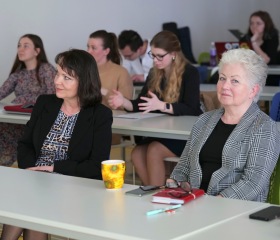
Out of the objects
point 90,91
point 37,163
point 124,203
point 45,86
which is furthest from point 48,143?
point 45,86

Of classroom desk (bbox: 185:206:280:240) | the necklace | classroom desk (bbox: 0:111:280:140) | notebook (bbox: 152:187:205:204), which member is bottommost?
classroom desk (bbox: 0:111:280:140)

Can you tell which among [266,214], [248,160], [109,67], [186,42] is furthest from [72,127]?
[186,42]

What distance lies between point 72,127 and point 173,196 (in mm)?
1253

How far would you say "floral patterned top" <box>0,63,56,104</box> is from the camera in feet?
18.8

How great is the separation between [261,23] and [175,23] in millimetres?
1910

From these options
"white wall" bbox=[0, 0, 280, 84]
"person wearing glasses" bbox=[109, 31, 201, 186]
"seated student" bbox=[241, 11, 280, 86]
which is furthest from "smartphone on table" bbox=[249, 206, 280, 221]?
"seated student" bbox=[241, 11, 280, 86]

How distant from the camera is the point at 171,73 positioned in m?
4.76

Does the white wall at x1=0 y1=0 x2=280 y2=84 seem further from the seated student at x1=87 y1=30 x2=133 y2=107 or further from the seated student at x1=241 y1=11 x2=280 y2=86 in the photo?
the seated student at x1=87 y1=30 x2=133 y2=107

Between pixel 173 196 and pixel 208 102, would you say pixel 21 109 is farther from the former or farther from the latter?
pixel 173 196

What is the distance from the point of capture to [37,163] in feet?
12.1

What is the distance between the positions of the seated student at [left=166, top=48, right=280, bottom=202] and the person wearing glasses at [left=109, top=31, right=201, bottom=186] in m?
1.32

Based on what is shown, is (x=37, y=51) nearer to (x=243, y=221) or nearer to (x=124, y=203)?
(x=124, y=203)

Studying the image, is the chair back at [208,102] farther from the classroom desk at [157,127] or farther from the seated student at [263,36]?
the seated student at [263,36]

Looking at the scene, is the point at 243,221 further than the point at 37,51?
No
